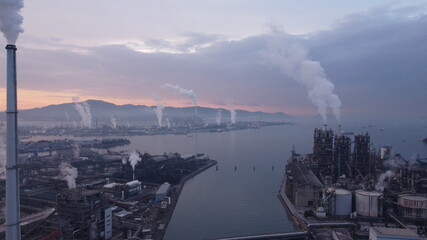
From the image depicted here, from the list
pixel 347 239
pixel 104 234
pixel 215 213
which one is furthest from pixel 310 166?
pixel 104 234

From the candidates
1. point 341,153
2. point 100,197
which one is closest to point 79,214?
point 100,197

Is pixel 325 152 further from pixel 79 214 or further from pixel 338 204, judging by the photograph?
pixel 79 214

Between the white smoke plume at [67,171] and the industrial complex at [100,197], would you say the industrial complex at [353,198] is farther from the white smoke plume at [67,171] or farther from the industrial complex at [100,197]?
the white smoke plume at [67,171]

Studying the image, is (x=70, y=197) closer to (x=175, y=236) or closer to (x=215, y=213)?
(x=175, y=236)

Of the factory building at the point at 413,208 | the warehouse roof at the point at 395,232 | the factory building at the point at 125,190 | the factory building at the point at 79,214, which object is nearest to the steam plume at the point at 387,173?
the factory building at the point at 413,208

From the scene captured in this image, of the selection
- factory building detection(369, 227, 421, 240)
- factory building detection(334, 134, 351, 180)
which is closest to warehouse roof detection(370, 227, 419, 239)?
factory building detection(369, 227, 421, 240)

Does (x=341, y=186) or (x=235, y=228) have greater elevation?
(x=341, y=186)
